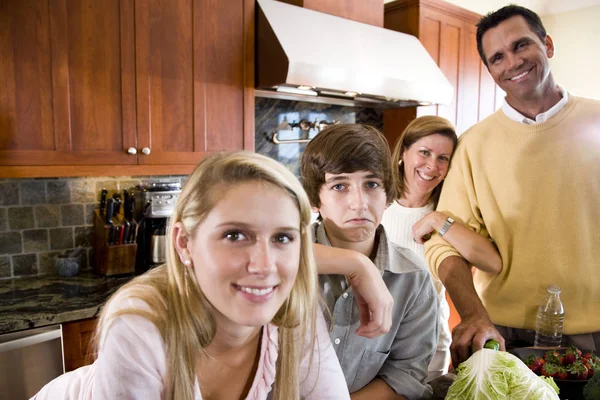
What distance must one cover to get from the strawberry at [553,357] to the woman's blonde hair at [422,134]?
810 mm

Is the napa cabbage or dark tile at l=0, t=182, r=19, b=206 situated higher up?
dark tile at l=0, t=182, r=19, b=206

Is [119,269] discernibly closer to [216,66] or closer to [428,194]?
A: [216,66]

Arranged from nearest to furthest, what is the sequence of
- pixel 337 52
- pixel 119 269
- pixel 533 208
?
1. pixel 533 208
2. pixel 119 269
3. pixel 337 52

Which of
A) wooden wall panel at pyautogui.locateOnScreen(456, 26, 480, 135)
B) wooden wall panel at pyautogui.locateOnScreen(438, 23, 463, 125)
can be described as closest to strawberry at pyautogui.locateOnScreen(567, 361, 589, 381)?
wooden wall panel at pyautogui.locateOnScreen(438, 23, 463, 125)

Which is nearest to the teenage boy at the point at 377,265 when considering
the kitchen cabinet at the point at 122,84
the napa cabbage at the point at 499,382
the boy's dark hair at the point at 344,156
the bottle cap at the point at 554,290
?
the boy's dark hair at the point at 344,156

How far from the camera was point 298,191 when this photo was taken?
0.89 m

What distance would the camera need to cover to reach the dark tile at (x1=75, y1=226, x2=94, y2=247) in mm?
2457

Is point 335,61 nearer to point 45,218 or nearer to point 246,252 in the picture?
point 45,218

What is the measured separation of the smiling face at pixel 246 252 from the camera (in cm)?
79

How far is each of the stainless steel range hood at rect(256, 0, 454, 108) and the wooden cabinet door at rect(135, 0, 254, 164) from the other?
188 millimetres

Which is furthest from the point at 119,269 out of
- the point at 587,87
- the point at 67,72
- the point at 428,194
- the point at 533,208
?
the point at 587,87

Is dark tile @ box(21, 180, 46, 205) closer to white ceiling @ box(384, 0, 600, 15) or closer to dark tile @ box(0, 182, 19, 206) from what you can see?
dark tile @ box(0, 182, 19, 206)

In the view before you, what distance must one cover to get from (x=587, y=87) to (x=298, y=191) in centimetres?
442

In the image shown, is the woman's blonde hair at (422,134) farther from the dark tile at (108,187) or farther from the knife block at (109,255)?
the dark tile at (108,187)
